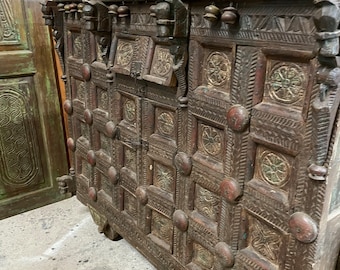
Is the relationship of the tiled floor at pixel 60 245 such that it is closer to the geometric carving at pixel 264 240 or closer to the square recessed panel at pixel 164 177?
the square recessed panel at pixel 164 177

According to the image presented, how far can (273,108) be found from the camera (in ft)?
2.60

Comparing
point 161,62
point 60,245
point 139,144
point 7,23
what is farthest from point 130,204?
point 7,23

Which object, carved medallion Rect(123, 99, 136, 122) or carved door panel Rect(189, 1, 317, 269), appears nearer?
carved door panel Rect(189, 1, 317, 269)

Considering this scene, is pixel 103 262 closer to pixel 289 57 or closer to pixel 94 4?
pixel 94 4

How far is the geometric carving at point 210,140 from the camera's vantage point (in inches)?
37.9

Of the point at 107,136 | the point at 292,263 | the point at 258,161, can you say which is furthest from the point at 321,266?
the point at 107,136

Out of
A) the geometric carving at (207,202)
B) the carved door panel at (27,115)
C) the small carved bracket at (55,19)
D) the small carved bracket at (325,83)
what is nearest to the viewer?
the small carved bracket at (325,83)

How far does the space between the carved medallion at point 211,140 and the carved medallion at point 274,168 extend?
0.48 ft

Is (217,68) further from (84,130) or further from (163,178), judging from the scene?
(84,130)

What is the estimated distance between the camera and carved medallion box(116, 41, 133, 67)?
121cm

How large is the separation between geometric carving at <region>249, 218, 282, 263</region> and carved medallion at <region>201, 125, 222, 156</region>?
21 centimetres

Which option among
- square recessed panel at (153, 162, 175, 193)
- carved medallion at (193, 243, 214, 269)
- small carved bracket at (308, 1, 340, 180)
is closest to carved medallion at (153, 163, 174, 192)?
square recessed panel at (153, 162, 175, 193)

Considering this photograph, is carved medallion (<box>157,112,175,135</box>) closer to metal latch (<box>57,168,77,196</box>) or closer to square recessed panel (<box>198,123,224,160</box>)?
square recessed panel (<box>198,123,224,160</box>)

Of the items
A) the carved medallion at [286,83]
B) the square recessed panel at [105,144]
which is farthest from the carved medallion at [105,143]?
the carved medallion at [286,83]
